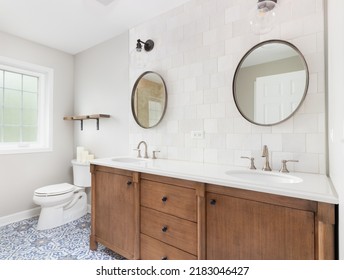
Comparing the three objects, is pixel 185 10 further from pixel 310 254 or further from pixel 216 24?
pixel 310 254

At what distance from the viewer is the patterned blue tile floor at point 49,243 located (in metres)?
1.89

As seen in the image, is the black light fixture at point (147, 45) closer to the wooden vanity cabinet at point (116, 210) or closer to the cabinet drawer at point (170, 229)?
the wooden vanity cabinet at point (116, 210)

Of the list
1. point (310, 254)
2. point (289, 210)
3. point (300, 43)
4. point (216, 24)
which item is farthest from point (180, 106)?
point (310, 254)

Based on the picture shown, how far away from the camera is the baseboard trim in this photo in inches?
99.4

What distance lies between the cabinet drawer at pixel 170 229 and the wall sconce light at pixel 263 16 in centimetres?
144

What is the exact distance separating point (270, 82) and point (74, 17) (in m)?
2.17

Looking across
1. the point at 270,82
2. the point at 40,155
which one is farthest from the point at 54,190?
the point at 270,82

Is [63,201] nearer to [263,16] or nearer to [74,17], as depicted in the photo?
[74,17]

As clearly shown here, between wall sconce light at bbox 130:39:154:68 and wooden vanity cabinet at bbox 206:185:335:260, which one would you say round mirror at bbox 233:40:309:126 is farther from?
wall sconce light at bbox 130:39:154:68

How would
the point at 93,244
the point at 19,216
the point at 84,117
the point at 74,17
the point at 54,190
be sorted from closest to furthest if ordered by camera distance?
the point at 93,244
the point at 74,17
the point at 54,190
the point at 19,216
the point at 84,117

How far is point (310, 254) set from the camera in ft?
3.06

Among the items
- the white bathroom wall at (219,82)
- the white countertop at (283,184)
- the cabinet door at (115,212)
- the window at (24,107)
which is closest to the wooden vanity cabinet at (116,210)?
the cabinet door at (115,212)

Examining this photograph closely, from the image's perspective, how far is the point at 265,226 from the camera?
1.04m

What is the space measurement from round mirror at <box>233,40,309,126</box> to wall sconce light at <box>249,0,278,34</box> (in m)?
0.14
